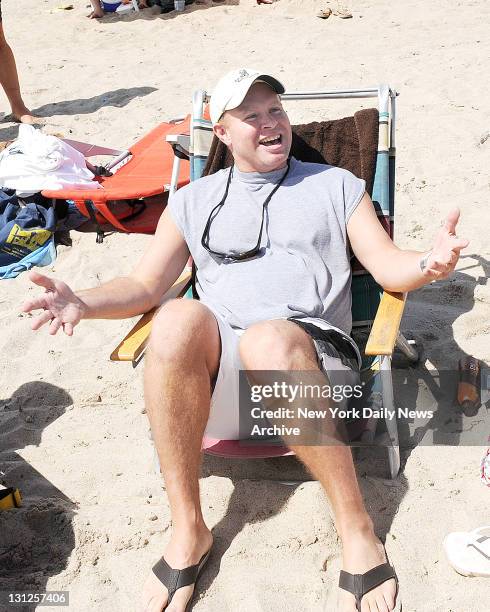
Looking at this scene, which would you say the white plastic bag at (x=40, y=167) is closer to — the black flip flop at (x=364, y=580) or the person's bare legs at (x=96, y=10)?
the black flip flop at (x=364, y=580)

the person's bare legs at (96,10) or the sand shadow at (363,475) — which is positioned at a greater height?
the person's bare legs at (96,10)

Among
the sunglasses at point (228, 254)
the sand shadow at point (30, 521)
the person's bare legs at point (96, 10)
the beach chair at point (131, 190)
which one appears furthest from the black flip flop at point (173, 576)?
the person's bare legs at point (96, 10)

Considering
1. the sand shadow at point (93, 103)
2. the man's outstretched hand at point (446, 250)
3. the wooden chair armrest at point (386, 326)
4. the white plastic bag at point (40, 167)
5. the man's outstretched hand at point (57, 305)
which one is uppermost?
the man's outstretched hand at point (446, 250)

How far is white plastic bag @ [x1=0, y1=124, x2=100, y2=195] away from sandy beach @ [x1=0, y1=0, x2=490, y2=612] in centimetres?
39

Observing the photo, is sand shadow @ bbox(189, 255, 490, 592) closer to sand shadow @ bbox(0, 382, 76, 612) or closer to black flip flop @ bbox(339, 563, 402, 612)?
black flip flop @ bbox(339, 563, 402, 612)

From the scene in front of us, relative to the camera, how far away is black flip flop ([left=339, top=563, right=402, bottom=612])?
233cm

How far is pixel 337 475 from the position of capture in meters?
2.38

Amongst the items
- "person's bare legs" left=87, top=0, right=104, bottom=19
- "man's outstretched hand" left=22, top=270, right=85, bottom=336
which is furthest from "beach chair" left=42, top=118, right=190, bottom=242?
"person's bare legs" left=87, top=0, right=104, bottom=19

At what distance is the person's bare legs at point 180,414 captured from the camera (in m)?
2.41

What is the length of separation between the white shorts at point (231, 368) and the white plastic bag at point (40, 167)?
101 inches

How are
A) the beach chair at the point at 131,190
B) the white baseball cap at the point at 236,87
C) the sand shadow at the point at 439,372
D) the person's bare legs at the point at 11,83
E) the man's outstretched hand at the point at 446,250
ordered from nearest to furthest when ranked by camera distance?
the man's outstretched hand at the point at 446,250 < the white baseball cap at the point at 236,87 < the sand shadow at the point at 439,372 < the beach chair at the point at 131,190 < the person's bare legs at the point at 11,83

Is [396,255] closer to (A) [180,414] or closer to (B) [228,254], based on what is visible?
(B) [228,254]

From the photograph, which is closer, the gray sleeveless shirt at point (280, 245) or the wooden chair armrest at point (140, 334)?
the wooden chair armrest at point (140, 334)

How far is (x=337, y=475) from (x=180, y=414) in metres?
0.52
